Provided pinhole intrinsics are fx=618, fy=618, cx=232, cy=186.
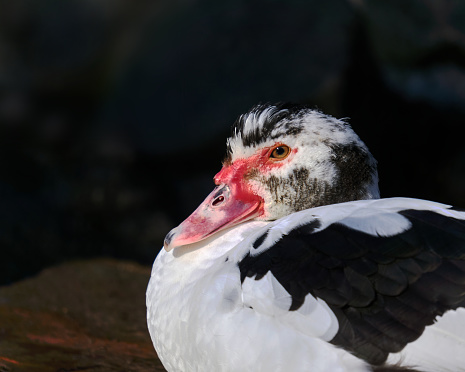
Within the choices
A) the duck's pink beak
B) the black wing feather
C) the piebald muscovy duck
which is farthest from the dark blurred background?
the black wing feather

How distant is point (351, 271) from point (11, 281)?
3.19 meters

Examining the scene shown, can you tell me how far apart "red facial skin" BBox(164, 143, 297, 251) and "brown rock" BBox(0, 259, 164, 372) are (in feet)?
3.00

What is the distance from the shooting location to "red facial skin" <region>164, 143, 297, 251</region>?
2.49 metres

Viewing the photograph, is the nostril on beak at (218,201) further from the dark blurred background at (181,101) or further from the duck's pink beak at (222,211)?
the dark blurred background at (181,101)

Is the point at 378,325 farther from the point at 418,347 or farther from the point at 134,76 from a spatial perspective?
the point at 134,76

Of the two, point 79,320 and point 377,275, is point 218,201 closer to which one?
point 377,275

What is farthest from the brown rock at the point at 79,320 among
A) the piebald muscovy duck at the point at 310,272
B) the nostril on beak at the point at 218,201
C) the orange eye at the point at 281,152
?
the orange eye at the point at 281,152

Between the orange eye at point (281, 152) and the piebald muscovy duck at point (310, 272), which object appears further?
the orange eye at point (281, 152)

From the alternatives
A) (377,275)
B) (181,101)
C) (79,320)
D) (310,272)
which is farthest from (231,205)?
(181,101)

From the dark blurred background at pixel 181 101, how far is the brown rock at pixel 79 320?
0.32 meters

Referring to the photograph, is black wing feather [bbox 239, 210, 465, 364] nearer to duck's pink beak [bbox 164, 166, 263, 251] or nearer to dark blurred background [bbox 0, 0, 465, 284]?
duck's pink beak [bbox 164, 166, 263, 251]

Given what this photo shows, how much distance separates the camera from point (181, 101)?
5027 millimetres

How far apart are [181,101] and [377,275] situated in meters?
3.38

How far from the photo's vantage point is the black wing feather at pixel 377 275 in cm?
182
